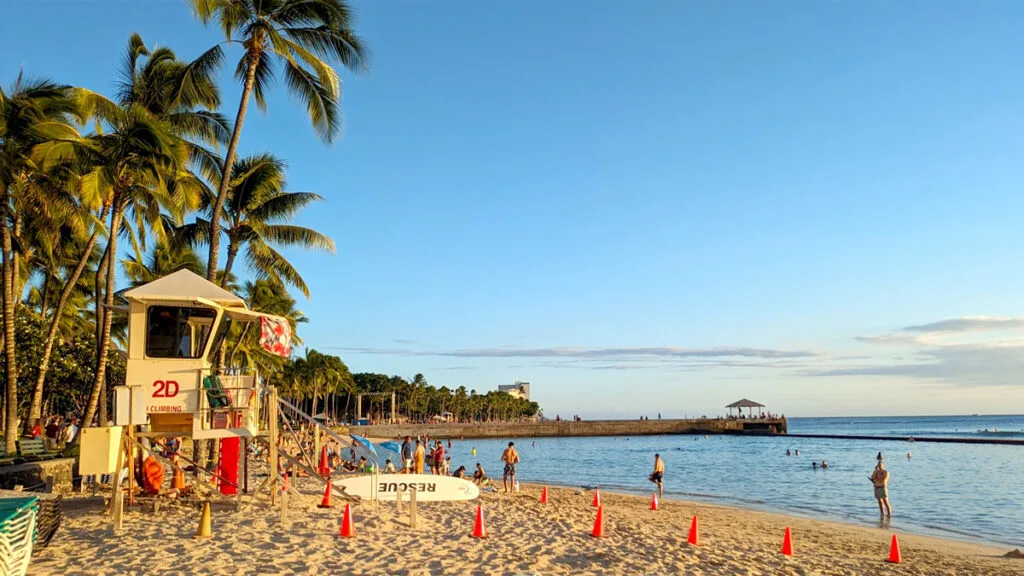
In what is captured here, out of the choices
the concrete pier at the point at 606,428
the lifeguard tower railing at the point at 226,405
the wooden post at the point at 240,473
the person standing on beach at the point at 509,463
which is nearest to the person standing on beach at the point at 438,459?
the person standing on beach at the point at 509,463

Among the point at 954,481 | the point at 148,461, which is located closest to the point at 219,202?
the point at 148,461

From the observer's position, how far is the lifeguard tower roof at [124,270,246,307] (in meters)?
13.0

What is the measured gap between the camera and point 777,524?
2117 centimetres

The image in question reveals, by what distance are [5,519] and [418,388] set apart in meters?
126

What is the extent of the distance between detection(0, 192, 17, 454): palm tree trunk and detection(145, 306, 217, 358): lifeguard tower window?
23.6 feet

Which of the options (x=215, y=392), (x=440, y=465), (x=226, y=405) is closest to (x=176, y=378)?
(x=215, y=392)

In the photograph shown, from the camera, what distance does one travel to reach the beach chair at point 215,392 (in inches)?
522

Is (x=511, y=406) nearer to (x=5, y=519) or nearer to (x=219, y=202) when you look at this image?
(x=219, y=202)

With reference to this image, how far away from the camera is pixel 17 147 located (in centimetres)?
1838

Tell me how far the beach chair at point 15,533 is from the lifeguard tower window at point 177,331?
471cm

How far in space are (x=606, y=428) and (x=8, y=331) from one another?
103574 mm

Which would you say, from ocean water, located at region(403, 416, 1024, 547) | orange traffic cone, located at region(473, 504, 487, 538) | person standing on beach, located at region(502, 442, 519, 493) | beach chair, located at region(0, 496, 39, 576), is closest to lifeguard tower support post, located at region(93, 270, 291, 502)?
beach chair, located at region(0, 496, 39, 576)

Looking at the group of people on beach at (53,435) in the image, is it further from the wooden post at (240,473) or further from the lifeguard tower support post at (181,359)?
the lifeguard tower support post at (181,359)

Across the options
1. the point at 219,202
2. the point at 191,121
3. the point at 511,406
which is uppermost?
the point at 191,121
